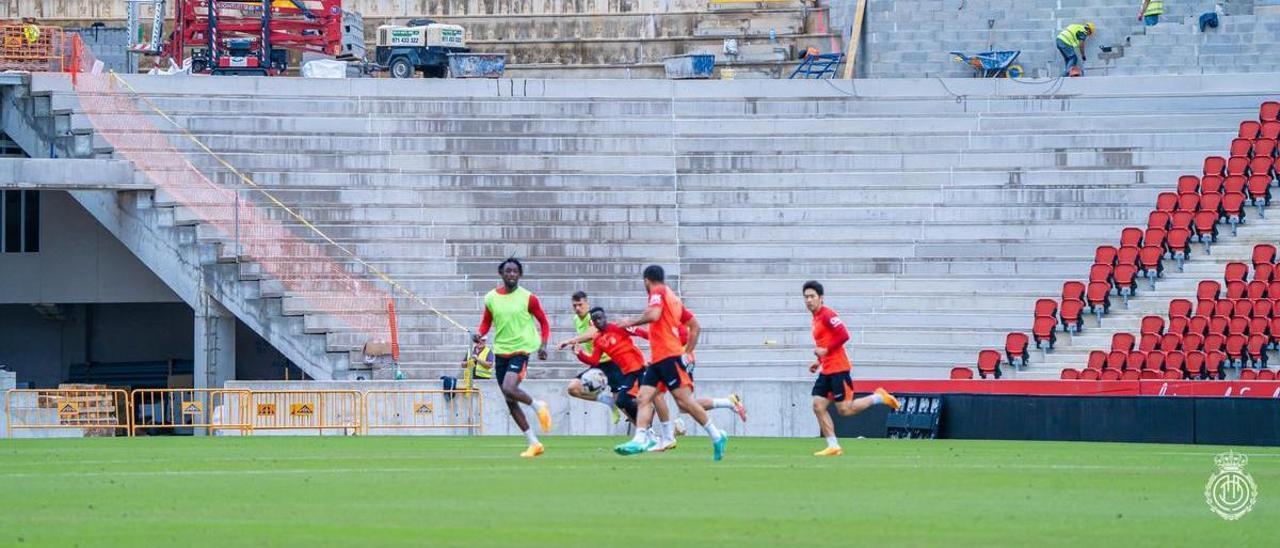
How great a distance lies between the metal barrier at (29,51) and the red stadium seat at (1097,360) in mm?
20852

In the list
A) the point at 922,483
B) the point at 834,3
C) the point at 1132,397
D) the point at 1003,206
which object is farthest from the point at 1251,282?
the point at 922,483

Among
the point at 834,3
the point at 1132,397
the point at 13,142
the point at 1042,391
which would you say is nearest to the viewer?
the point at 1132,397

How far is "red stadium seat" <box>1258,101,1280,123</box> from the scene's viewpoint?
36.3m

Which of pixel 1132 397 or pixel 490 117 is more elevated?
pixel 490 117

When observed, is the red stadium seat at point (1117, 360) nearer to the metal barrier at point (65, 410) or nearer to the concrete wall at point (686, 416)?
the concrete wall at point (686, 416)

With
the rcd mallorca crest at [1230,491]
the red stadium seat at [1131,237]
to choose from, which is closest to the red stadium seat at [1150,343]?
the red stadium seat at [1131,237]

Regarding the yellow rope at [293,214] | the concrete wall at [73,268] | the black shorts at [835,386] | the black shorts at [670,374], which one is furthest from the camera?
the concrete wall at [73,268]

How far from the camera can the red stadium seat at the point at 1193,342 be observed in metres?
30.7

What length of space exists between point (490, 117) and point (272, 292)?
21.6 feet

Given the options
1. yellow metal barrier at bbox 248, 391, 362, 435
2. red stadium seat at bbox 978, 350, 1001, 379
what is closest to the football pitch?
yellow metal barrier at bbox 248, 391, 362, 435

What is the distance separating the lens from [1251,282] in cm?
3186

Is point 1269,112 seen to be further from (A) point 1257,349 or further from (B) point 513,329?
(B) point 513,329

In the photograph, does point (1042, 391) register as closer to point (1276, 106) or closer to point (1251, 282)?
point (1251, 282)

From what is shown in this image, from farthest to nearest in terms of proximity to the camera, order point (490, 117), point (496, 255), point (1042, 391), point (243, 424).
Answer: point (490, 117) → point (496, 255) → point (243, 424) → point (1042, 391)
